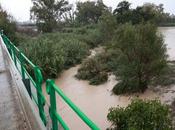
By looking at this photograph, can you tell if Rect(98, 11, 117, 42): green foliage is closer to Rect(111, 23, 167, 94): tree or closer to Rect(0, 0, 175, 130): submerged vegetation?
Rect(0, 0, 175, 130): submerged vegetation

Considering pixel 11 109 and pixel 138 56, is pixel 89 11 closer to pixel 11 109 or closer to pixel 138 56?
pixel 138 56

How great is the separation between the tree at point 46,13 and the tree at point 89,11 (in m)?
3.59

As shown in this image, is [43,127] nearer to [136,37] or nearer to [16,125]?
[16,125]

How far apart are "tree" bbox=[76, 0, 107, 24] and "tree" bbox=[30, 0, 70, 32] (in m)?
3.59

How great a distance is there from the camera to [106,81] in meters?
12.7

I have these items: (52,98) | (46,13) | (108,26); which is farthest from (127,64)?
(46,13)

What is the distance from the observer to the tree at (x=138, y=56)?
1050 centimetres

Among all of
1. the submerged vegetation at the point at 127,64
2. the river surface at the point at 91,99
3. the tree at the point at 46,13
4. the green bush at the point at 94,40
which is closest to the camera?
the submerged vegetation at the point at 127,64

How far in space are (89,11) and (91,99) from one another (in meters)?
30.0

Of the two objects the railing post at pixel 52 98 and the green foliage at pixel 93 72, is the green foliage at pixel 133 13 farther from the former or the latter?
the railing post at pixel 52 98

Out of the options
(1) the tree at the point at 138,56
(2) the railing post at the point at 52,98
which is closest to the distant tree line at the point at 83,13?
(1) the tree at the point at 138,56

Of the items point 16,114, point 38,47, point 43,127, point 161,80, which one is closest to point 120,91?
point 161,80

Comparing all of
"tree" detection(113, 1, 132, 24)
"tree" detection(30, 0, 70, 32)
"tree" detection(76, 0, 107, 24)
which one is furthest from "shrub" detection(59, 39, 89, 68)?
"tree" detection(76, 0, 107, 24)

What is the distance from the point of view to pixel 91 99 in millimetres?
10500
